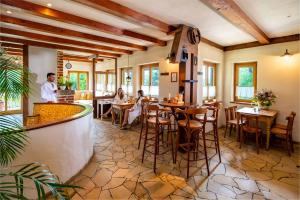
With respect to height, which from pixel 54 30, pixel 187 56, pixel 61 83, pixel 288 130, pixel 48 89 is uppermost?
pixel 54 30

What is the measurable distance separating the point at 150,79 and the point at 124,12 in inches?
135

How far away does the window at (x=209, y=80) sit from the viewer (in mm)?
5418

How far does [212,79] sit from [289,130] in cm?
252

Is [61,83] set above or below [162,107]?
above

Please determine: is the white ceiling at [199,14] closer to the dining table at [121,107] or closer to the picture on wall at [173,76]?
the picture on wall at [173,76]

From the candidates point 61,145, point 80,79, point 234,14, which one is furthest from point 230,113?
point 80,79

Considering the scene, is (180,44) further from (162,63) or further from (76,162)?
(76,162)

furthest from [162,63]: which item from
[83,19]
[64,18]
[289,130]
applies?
[289,130]

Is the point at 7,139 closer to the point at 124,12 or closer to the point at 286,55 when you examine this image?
the point at 124,12

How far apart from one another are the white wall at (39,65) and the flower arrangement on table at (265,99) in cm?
605

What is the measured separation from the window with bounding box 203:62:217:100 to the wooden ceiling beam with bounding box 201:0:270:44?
1634 millimetres

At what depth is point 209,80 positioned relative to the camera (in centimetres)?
559

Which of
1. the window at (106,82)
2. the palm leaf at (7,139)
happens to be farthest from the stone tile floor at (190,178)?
the window at (106,82)

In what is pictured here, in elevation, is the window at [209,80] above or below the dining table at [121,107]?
above
